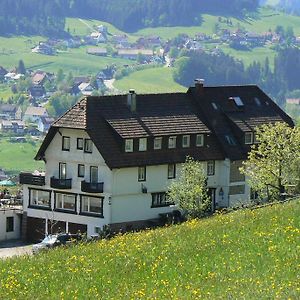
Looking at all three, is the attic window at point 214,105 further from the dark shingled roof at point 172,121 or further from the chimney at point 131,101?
the chimney at point 131,101

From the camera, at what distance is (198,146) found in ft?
214

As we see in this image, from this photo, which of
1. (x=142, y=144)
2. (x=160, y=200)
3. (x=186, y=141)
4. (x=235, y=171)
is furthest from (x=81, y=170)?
(x=235, y=171)

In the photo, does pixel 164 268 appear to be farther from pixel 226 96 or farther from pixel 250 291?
pixel 226 96

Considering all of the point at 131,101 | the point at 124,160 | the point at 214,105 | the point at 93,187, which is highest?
the point at 131,101

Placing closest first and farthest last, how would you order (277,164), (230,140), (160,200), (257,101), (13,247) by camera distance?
(277,164) → (13,247) → (160,200) → (230,140) → (257,101)

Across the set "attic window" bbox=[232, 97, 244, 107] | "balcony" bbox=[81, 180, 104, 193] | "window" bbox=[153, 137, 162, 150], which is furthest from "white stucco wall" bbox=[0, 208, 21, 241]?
"attic window" bbox=[232, 97, 244, 107]

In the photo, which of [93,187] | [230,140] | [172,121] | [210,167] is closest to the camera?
[93,187]

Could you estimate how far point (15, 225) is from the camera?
63.0 m

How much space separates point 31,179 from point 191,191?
9295mm

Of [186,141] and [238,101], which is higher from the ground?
[238,101]

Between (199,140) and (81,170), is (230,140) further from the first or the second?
(81,170)

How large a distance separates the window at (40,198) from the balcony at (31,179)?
0.44m

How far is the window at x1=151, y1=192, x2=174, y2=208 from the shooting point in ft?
205

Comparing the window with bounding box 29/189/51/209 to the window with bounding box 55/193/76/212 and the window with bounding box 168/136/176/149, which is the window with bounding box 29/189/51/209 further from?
the window with bounding box 168/136/176/149
